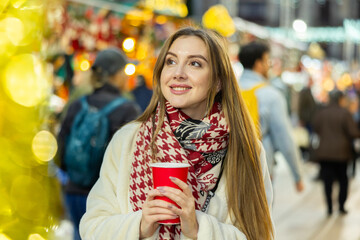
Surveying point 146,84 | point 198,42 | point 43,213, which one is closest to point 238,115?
point 198,42

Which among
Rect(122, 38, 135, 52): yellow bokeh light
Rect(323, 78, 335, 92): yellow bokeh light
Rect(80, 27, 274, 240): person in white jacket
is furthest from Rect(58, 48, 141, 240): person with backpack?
Rect(323, 78, 335, 92): yellow bokeh light

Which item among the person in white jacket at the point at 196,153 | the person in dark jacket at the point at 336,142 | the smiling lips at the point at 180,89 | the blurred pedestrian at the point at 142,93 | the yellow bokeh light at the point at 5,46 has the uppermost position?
the yellow bokeh light at the point at 5,46

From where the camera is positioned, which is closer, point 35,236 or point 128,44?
point 35,236

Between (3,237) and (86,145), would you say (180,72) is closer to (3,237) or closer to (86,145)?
(3,237)

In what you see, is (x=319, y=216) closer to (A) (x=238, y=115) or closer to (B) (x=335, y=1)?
(A) (x=238, y=115)

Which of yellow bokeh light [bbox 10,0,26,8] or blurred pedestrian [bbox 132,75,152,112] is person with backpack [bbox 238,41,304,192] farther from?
yellow bokeh light [bbox 10,0,26,8]

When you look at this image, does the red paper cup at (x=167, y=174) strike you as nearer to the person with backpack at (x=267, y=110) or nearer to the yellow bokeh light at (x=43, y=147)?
the yellow bokeh light at (x=43, y=147)

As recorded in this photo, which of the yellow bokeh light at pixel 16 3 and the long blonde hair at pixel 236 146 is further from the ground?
the yellow bokeh light at pixel 16 3

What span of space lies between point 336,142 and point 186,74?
6.91 metres

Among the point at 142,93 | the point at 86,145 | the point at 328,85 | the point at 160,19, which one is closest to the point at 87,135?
the point at 86,145

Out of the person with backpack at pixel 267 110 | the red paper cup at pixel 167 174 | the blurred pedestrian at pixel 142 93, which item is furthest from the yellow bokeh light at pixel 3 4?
the blurred pedestrian at pixel 142 93

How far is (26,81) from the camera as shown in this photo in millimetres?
970

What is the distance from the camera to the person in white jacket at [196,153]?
2.02 metres

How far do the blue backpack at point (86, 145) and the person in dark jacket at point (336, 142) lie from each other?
5476 mm
